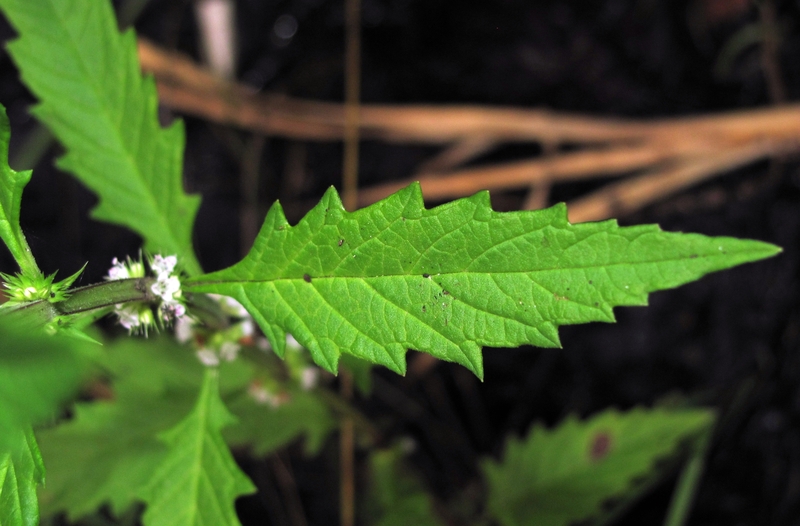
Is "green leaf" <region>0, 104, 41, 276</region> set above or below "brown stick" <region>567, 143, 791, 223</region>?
below

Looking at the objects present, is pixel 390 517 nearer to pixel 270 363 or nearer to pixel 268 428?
pixel 268 428

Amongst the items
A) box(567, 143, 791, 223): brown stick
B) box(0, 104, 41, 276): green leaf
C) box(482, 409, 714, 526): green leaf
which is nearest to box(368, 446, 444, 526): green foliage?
box(482, 409, 714, 526): green leaf

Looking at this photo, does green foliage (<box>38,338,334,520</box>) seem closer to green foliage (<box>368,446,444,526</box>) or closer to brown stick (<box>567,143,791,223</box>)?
green foliage (<box>368,446,444,526</box>)

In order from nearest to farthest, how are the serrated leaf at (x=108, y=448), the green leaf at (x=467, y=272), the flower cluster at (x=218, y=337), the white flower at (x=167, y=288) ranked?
the green leaf at (x=467, y=272) → the white flower at (x=167, y=288) → the flower cluster at (x=218, y=337) → the serrated leaf at (x=108, y=448)

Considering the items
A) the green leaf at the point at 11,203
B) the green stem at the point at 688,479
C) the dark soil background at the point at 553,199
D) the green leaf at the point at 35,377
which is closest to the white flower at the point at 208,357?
the green leaf at the point at 11,203

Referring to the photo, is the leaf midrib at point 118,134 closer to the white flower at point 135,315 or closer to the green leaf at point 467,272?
the white flower at point 135,315
